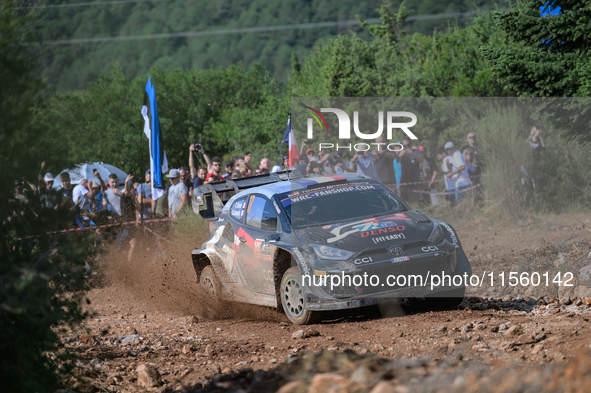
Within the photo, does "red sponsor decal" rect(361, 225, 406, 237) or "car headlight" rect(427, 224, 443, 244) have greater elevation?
"red sponsor decal" rect(361, 225, 406, 237)

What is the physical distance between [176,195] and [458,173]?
22.8 feet

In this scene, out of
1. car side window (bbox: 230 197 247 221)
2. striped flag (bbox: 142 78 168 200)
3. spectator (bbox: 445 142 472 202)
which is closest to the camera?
car side window (bbox: 230 197 247 221)

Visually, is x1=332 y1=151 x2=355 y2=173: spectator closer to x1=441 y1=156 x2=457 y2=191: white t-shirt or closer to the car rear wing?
x1=441 y1=156 x2=457 y2=191: white t-shirt

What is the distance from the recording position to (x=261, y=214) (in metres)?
8.49

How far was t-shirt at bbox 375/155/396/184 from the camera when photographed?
15225 mm

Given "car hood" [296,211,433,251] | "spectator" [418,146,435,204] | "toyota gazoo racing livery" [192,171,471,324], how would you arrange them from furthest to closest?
1. "spectator" [418,146,435,204]
2. "car hood" [296,211,433,251]
3. "toyota gazoo racing livery" [192,171,471,324]

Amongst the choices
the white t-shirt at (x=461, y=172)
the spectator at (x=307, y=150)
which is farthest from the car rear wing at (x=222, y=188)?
the white t-shirt at (x=461, y=172)

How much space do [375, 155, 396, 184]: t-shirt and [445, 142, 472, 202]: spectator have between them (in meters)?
1.54

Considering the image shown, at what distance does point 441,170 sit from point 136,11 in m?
187

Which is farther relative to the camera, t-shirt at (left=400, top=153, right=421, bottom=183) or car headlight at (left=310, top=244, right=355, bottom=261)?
t-shirt at (left=400, top=153, right=421, bottom=183)

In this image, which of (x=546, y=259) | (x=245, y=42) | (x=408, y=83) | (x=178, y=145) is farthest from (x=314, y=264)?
(x=245, y=42)

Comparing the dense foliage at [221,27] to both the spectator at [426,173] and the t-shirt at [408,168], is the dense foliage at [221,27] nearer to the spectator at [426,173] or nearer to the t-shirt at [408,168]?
the spectator at [426,173]

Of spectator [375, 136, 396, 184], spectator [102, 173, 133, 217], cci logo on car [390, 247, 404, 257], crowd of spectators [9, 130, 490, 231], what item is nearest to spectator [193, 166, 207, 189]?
crowd of spectators [9, 130, 490, 231]

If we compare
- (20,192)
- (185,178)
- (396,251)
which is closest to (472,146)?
(185,178)
